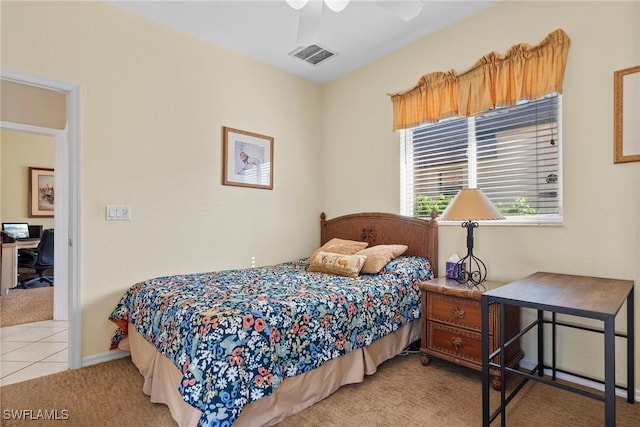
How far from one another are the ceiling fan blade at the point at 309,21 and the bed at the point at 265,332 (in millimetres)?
1590

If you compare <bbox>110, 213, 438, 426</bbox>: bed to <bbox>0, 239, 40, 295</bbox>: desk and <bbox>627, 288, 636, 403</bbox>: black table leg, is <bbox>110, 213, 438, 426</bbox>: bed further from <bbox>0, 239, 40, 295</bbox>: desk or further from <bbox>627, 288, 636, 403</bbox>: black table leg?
<bbox>0, 239, 40, 295</bbox>: desk

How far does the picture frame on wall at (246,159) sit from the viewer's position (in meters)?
3.22

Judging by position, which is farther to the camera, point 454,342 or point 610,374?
point 454,342

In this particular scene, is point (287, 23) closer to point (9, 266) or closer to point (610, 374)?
point (610, 374)

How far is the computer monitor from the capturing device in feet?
18.1

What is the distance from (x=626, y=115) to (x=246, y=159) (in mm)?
2931

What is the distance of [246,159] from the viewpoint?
3.38 meters

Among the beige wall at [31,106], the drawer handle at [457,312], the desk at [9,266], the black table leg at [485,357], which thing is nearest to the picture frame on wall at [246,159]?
the beige wall at [31,106]

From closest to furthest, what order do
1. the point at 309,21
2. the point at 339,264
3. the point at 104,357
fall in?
1. the point at 309,21
2. the point at 104,357
3. the point at 339,264

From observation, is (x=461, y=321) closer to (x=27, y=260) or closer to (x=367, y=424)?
(x=367, y=424)

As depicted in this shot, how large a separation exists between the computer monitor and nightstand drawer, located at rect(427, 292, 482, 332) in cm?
653

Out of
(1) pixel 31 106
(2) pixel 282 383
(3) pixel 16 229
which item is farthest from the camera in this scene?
(3) pixel 16 229

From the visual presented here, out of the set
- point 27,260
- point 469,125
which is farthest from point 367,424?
point 27,260

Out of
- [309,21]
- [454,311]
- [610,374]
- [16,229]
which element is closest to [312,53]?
[309,21]
